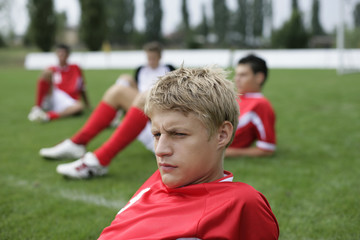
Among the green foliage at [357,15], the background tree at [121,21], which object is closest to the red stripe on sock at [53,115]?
the green foliage at [357,15]

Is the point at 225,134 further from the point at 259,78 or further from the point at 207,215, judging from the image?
the point at 259,78

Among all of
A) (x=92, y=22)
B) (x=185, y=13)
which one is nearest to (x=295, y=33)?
(x=92, y=22)

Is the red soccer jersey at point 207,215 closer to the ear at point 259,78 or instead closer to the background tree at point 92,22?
the ear at point 259,78

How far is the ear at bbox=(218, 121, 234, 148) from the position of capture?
1.45m

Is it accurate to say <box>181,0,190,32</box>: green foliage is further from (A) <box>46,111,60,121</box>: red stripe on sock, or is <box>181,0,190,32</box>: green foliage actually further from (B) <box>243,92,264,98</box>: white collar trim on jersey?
(B) <box>243,92,264,98</box>: white collar trim on jersey

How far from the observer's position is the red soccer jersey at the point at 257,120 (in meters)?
3.97

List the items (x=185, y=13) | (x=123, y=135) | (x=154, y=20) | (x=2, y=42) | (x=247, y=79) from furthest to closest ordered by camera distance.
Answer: (x=185, y=13)
(x=154, y=20)
(x=2, y=42)
(x=247, y=79)
(x=123, y=135)

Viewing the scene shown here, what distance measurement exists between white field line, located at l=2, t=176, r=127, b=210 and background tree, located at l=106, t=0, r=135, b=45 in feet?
205

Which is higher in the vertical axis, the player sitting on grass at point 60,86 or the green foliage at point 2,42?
the green foliage at point 2,42

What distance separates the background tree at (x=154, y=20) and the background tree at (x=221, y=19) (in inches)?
434

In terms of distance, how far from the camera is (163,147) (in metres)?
1.39

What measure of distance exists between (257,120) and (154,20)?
55508 mm

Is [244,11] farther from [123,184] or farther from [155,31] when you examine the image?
[123,184]

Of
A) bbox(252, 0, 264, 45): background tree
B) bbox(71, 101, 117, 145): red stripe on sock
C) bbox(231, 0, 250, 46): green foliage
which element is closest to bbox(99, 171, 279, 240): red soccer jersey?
bbox(71, 101, 117, 145): red stripe on sock
